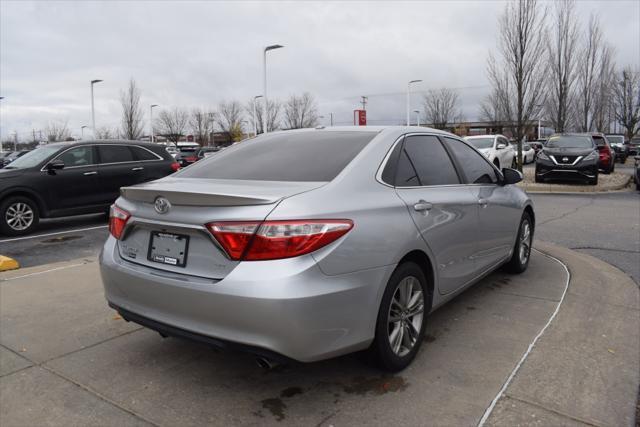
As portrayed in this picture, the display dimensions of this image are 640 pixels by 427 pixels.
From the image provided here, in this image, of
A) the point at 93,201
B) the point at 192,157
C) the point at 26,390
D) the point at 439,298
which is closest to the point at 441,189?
the point at 439,298

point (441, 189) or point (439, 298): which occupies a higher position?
point (441, 189)

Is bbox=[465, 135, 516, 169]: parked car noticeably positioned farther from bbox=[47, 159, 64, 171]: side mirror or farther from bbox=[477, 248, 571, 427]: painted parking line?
bbox=[477, 248, 571, 427]: painted parking line

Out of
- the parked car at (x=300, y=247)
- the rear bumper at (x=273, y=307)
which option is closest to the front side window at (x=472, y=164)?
the parked car at (x=300, y=247)

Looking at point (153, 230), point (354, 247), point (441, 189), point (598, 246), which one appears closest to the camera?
point (354, 247)

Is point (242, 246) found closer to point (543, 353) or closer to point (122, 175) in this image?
point (543, 353)

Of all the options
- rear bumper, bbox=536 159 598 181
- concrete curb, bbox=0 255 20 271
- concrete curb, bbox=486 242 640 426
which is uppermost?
rear bumper, bbox=536 159 598 181

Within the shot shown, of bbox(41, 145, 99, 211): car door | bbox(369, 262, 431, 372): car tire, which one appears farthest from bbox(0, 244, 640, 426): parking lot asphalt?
bbox(41, 145, 99, 211): car door

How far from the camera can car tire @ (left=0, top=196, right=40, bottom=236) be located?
8.61 m

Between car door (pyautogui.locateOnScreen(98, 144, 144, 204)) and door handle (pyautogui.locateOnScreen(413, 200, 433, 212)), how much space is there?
25.3 ft

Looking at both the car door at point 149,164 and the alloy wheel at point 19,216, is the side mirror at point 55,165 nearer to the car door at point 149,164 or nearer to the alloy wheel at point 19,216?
the alloy wheel at point 19,216

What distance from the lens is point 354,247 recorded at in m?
2.69

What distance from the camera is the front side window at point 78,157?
30.8 ft

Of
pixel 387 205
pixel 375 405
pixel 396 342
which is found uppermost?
pixel 387 205

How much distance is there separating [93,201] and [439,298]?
7.96 m
